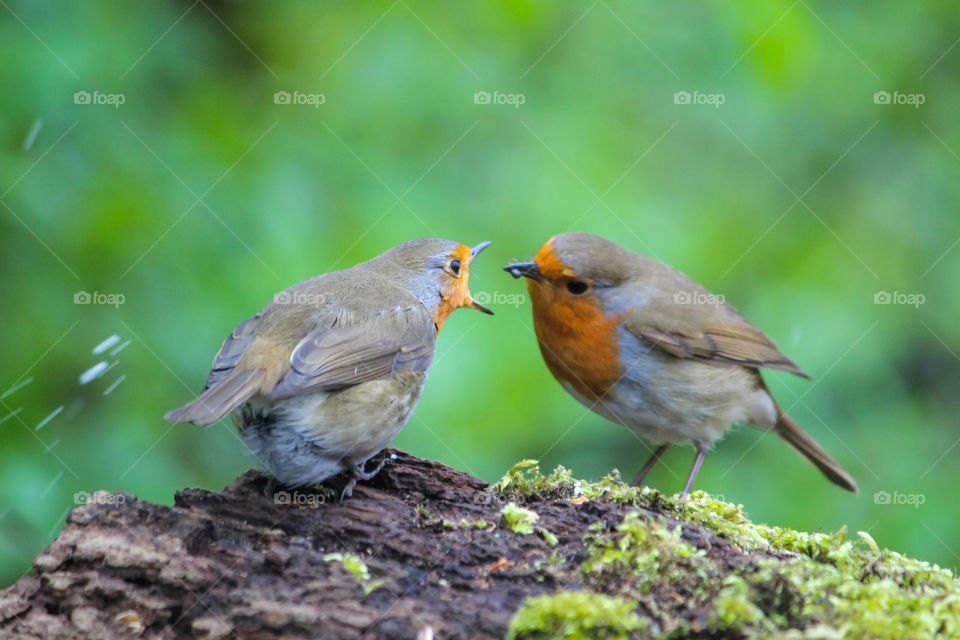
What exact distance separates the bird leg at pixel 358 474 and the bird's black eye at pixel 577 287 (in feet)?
4.86

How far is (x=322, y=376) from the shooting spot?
3.57 m

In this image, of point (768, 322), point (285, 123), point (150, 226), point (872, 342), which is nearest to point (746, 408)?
point (768, 322)

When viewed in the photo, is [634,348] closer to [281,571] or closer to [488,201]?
[488,201]

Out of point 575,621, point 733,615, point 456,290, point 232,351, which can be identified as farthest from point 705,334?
point 575,621

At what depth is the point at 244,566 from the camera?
2814mm

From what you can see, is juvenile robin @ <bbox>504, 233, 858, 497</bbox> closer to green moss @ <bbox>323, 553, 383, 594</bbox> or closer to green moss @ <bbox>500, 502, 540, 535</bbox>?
green moss @ <bbox>500, 502, 540, 535</bbox>

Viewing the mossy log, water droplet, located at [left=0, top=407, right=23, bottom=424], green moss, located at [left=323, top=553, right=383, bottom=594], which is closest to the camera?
the mossy log

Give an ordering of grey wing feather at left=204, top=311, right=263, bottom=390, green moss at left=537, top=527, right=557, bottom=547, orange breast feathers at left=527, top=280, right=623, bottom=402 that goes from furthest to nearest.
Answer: orange breast feathers at left=527, top=280, right=623, bottom=402
grey wing feather at left=204, top=311, right=263, bottom=390
green moss at left=537, top=527, right=557, bottom=547

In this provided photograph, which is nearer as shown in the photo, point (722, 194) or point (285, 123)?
point (285, 123)

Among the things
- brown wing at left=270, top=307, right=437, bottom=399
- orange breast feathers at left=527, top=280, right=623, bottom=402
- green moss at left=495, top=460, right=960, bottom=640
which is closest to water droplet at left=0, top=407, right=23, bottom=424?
brown wing at left=270, top=307, right=437, bottom=399

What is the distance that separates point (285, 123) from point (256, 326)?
1.54 m

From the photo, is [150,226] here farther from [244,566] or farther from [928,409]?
[928,409]

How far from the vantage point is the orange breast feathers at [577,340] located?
4770mm

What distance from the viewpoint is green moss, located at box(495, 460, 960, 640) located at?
237 centimetres
